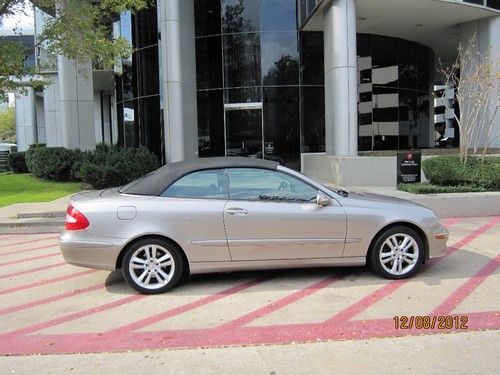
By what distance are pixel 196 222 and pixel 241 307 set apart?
1.08 meters

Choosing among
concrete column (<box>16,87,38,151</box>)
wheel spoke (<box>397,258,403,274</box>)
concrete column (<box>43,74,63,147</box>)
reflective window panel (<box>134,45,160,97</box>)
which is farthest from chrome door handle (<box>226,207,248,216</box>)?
concrete column (<box>16,87,38,151</box>)

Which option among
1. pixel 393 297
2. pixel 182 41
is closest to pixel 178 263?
pixel 393 297

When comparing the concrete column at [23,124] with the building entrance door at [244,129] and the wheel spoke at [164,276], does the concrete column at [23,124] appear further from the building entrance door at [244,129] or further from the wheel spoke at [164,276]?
the wheel spoke at [164,276]

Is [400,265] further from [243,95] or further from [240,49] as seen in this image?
[240,49]

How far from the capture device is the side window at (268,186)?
238 inches

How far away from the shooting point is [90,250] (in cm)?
576

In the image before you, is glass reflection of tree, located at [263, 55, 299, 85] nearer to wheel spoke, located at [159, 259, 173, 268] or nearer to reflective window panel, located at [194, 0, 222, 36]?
reflective window panel, located at [194, 0, 222, 36]

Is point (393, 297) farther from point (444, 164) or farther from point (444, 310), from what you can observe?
point (444, 164)

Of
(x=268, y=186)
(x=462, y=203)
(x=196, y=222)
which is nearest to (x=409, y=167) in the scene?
(x=462, y=203)

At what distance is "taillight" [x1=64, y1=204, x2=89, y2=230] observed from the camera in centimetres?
577

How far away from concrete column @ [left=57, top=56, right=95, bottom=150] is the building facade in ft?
0.13

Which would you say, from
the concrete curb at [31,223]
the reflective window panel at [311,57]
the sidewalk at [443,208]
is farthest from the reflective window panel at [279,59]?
the concrete curb at [31,223]

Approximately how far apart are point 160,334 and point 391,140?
59.7 ft

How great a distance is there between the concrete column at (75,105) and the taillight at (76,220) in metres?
15.0
